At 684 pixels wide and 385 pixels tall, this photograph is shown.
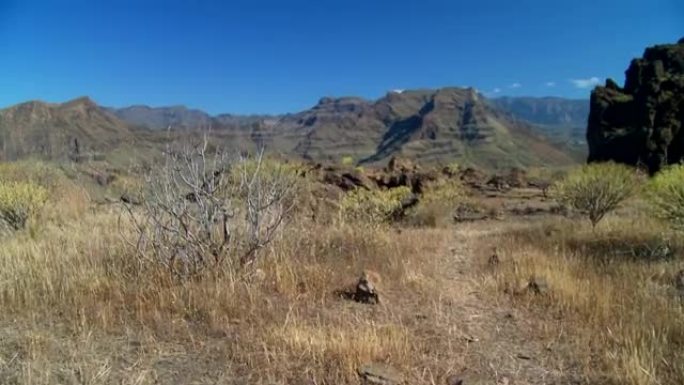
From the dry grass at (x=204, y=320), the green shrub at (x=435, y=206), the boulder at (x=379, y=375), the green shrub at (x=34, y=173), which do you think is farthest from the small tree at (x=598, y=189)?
the green shrub at (x=34, y=173)

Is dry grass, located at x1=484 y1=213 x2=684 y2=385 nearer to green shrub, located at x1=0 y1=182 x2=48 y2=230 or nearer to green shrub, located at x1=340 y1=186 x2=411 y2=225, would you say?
green shrub, located at x1=340 y1=186 x2=411 y2=225

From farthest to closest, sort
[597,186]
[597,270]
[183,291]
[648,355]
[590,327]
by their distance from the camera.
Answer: [597,186] → [597,270] → [183,291] → [590,327] → [648,355]

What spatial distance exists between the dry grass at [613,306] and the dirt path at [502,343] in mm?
109

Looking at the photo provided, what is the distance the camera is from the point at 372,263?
22.7 feet

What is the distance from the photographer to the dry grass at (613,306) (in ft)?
11.7

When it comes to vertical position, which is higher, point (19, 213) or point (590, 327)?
point (19, 213)

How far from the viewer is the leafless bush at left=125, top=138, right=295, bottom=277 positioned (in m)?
5.53

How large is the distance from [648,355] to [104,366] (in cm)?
350

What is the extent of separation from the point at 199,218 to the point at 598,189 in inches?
454

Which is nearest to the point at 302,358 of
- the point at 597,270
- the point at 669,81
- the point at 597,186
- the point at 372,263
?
the point at 372,263

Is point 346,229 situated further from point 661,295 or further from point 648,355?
point 648,355

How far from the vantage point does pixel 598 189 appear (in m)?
14.0

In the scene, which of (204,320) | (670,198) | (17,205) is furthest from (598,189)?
(17,205)

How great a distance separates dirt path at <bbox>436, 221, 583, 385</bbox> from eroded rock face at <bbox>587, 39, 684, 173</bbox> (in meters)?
40.0
